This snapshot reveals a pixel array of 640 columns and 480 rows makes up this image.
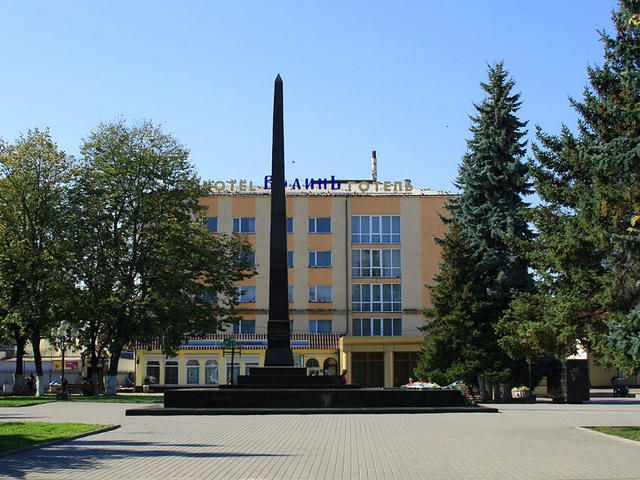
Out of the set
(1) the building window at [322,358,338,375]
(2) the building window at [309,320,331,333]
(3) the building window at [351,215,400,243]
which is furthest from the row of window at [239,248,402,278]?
(1) the building window at [322,358,338,375]

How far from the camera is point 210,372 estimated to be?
2231 inches

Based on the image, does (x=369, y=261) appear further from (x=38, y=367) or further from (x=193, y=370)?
(x=38, y=367)

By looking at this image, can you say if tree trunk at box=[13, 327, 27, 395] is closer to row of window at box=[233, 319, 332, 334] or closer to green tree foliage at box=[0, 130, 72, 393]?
green tree foliage at box=[0, 130, 72, 393]

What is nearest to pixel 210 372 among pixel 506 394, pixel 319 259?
pixel 319 259

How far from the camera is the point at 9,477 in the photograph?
10.6 m

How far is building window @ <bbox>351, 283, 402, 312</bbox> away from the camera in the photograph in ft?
190

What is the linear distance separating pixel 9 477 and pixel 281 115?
57.6 ft

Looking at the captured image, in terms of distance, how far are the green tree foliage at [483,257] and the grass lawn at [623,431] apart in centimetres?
1611

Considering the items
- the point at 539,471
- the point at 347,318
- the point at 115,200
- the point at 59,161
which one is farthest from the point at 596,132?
the point at 347,318

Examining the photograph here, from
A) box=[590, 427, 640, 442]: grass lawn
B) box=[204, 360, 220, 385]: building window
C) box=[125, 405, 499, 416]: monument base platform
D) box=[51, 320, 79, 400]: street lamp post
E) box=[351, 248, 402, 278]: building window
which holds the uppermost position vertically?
box=[351, 248, 402, 278]: building window

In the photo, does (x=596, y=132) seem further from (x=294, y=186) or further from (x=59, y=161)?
(x=294, y=186)

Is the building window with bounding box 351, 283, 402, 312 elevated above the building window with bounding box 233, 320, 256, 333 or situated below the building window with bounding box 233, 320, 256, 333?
above

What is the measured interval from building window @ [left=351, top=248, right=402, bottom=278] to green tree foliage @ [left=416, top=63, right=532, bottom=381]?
2075 centimetres

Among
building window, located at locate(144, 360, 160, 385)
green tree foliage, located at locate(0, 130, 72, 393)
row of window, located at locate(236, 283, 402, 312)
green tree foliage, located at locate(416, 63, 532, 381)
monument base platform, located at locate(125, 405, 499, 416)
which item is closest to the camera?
monument base platform, located at locate(125, 405, 499, 416)
